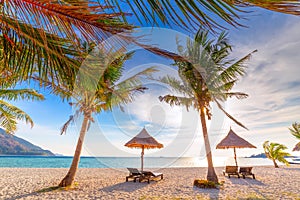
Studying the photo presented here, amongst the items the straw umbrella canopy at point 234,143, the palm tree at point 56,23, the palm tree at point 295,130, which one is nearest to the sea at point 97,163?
the palm tree at point 295,130

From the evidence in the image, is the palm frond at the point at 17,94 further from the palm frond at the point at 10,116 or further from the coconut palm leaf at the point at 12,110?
the palm frond at the point at 10,116

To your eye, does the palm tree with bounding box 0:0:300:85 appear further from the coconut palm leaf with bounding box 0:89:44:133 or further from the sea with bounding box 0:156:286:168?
the sea with bounding box 0:156:286:168

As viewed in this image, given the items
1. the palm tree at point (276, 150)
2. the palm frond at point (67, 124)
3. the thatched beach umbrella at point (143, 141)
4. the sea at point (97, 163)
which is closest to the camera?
the palm frond at point (67, 124)

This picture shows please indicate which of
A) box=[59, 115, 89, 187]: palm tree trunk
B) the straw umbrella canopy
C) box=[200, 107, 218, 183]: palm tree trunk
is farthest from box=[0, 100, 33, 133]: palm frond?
the straw umbrella canopy

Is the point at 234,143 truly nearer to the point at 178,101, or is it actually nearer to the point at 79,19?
the point at 178,101

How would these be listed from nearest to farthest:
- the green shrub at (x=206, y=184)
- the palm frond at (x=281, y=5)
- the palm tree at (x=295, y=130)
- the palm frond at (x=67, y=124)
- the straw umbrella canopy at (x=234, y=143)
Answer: the palm frond at (x=281, y=5)
the green shrub at (x=206, y=184)
the palm frond at (x=67, y=124)
the straw umbrella canopy at (x=234, y=143)
the palm tree at (x=295, y=130)

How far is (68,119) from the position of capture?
26.5ft

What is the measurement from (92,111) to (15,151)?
93686 mm

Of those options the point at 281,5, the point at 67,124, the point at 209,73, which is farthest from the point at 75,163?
the point at 281,5

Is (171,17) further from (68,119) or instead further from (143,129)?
(143,129)

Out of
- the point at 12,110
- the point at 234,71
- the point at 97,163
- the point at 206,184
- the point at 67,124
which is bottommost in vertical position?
the point at 97,163

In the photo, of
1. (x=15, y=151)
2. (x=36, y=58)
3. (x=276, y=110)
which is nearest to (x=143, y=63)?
(x=36, y=58)

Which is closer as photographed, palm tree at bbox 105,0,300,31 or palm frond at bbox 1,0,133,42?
palm tree at bbox 105,0,300,31

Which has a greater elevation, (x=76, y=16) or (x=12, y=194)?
(x=76, y=16)
